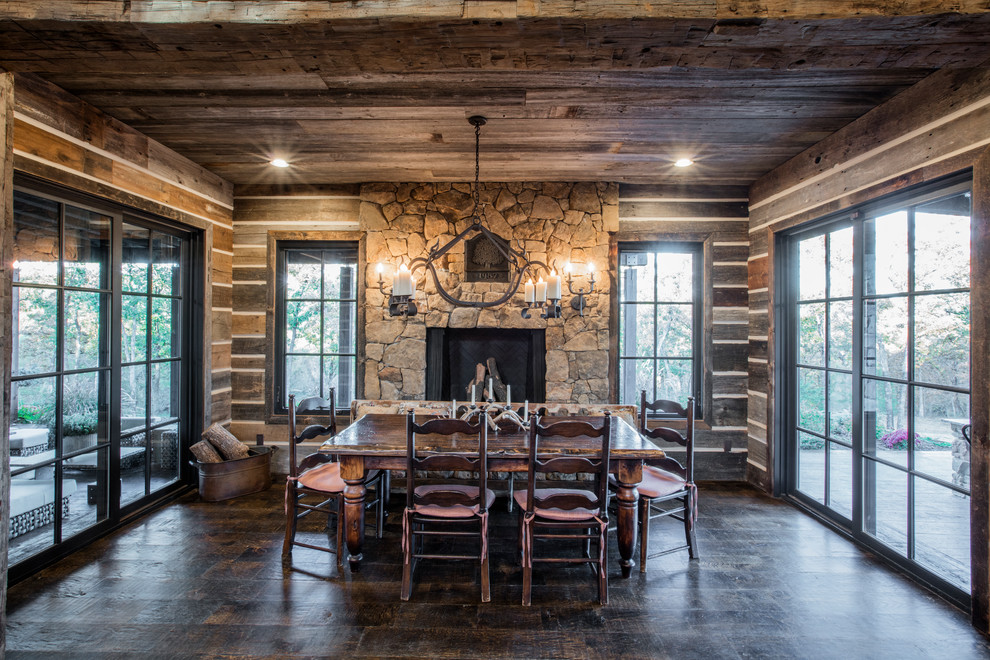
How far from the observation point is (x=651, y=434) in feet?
10.2

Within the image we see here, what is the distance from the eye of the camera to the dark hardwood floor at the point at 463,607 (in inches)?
77.5

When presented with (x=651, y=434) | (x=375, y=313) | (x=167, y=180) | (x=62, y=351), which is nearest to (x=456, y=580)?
(x=651, y=434)

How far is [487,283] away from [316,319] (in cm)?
171

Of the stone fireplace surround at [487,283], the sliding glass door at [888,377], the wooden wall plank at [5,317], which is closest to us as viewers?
the wooden wall plank at [5,317]

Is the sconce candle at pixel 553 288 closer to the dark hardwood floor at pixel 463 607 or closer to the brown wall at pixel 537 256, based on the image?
the brown wall at pixel 537 256

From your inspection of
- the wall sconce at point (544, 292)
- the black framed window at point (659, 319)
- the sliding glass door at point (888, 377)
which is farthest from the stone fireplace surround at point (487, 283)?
the sliding glass door at point (888, 377)

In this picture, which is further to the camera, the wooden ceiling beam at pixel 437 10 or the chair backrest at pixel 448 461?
the chair backrest at pixel 448 461

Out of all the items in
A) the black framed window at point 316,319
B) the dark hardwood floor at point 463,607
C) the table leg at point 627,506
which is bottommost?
the dark hardwood floor at point 463,607

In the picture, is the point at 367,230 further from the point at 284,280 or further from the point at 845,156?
the point at 845,156

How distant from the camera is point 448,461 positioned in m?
2.29

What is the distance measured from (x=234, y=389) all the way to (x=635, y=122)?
13.6ft

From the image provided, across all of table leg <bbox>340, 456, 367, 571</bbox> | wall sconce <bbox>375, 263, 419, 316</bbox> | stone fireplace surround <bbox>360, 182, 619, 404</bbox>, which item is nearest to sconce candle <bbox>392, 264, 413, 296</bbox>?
wall sconce <bbox>375, 263, 419, 316</bbox>

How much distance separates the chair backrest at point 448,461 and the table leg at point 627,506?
77cm

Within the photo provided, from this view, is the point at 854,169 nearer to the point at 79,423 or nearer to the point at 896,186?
the point at 896,186
